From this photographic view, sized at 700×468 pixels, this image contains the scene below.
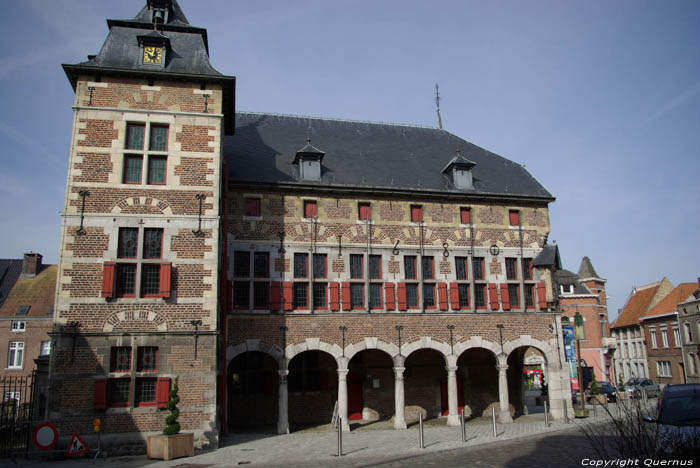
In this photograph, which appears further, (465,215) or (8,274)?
(8,274)

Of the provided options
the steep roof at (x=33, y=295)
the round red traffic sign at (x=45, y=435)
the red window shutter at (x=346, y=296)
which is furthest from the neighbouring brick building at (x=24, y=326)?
the red window shutter at (x=346, y=296)

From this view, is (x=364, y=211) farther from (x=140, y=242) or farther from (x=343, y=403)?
(x=140, y=242)

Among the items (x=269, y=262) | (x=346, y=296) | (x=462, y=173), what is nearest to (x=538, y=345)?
(x=462, y=173)

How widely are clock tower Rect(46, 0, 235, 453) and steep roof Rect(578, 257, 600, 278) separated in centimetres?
3644

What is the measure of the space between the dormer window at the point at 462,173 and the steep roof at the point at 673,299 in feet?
90.4

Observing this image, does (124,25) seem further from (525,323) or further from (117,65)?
(525,323)

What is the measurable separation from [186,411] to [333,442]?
158 inches

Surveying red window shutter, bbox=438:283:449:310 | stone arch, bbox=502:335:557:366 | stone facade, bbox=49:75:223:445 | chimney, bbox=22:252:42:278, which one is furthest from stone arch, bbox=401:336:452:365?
chimney, bbox=22:252:42:278

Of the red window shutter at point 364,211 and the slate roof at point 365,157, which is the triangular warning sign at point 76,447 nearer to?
the slate roof at point 365,157

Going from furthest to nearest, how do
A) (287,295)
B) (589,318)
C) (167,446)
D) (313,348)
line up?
(589,318), (287,295), (313,348), (167,446)

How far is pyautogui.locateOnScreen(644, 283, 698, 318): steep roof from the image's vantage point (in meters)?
40.3

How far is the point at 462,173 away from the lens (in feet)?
68.0

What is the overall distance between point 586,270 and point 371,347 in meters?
32.6

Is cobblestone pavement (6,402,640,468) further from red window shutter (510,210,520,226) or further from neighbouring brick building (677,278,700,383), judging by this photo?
neighbouring brick building (677,278,700,383)
